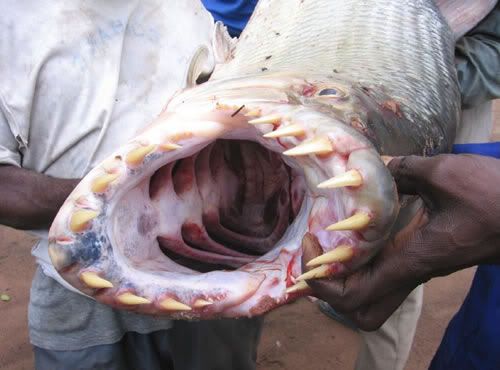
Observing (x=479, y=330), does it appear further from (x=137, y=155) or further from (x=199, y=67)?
(x=137, y=155)

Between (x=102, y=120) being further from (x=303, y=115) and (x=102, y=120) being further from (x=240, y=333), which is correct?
Result: (x=240, y=333)

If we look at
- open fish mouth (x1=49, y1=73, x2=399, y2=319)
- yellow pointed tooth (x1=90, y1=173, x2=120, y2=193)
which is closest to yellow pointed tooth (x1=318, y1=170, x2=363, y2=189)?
open fish mouth (x1=49, y1=73, x2=399, y2=319)

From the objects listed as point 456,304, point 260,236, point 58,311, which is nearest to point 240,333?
point 58,311

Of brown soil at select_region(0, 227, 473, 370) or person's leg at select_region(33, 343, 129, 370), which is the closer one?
person's leg at select_region(33, 343, 129, 370)

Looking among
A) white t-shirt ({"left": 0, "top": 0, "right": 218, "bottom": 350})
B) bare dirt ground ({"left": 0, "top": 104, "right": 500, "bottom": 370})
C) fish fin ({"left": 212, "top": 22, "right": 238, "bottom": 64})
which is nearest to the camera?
white t-shirt ({"left": 0, "top": 0, "right": 218, "bottom": 350})

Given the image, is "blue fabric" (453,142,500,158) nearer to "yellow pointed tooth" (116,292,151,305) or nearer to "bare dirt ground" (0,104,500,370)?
"yellow pointed tooth" (116,292,151,305)

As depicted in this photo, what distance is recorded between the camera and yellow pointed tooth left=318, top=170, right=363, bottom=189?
4.54ft

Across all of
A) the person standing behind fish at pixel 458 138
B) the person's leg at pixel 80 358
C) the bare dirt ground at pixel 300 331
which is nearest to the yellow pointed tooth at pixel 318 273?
the person's leg at pixel 80 358

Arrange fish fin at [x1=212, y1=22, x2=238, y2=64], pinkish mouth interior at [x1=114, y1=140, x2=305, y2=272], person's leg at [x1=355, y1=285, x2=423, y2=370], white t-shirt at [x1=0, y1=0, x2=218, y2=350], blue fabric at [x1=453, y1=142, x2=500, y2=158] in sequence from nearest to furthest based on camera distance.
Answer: pinkish mouth interior at [x1=114, y1=140, x2=305, y2=272], blue fabric at [x1=453, y1=142, x2=500, y2=158], white t-shirt at [x1=0, y1=0, x2=218, y2=350], fish fin at [x1=212, y1=22, x2=238, y2=64], person's leg at [x1=355, y1=285, x2=423, y2=370]

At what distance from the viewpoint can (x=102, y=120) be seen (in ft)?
7.87

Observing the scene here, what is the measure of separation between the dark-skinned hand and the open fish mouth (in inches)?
2.0

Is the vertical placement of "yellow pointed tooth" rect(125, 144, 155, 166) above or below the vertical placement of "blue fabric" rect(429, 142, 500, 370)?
above

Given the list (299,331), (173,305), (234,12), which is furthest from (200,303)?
(299,331)

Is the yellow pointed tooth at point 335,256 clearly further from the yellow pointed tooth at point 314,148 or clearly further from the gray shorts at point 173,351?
the gray shorts at point 173,351
